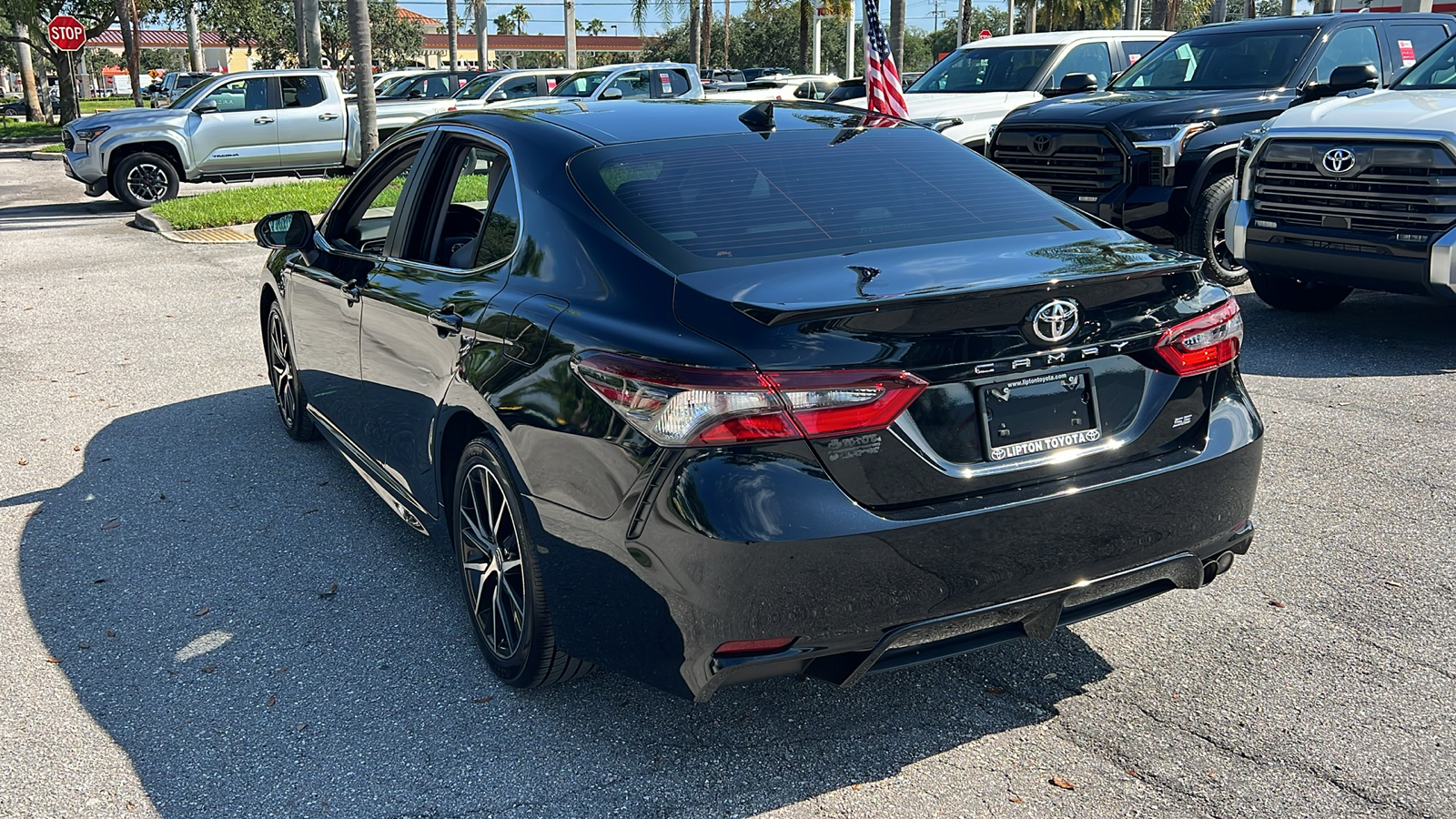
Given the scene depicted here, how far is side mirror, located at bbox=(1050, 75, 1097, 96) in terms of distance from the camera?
11562 millimetres

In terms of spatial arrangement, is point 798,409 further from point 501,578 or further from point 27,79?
point 27,79

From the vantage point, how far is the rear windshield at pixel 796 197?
350 cm

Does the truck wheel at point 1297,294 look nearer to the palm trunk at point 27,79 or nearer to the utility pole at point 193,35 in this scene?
the palm trunk at point 27,79

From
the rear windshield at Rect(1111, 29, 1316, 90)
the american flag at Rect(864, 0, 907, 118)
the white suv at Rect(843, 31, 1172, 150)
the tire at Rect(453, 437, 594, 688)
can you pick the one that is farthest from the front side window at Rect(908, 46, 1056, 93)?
the tire at Rect(453, 437, 594, 688)

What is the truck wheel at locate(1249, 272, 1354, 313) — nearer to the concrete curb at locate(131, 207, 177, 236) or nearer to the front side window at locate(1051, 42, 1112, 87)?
the front side window at locate(1051, 42, 1112, 87)

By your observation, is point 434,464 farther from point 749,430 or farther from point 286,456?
point 286,456

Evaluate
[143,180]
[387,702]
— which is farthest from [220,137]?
[387,702]

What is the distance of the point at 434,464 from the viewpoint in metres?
4.15

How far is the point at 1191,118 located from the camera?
376 inches

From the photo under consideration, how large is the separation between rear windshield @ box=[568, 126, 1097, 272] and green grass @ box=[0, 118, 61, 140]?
35.2m

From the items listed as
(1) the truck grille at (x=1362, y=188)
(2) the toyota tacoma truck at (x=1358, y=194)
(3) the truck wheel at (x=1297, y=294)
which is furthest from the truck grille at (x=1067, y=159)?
(1) the truck grille at (x=1362, y=188)

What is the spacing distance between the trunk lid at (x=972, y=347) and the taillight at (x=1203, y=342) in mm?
39

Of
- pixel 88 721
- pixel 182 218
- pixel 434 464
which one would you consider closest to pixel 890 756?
pixel 434 464

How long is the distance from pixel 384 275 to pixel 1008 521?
254cm
